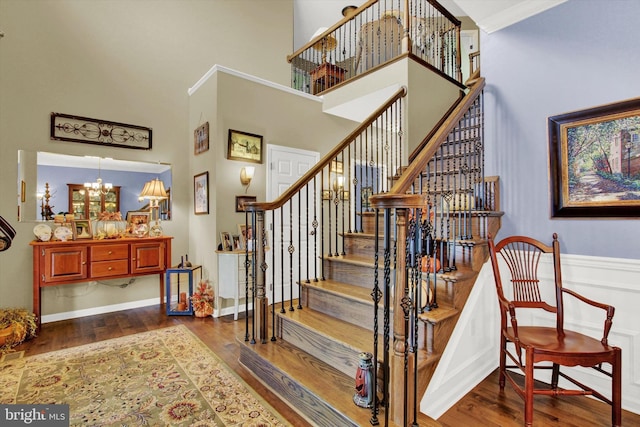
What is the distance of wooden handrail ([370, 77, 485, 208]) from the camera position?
5.08 ft

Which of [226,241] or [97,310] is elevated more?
[226,241]

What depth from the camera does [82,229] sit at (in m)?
3.70

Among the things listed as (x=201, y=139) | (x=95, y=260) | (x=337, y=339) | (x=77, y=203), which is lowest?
(x=337, y=339)

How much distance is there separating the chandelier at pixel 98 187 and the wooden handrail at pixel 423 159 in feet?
12.4

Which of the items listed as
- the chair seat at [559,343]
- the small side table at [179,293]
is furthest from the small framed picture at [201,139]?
the chair seat at [559,343]

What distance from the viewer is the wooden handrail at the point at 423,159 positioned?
155 cm

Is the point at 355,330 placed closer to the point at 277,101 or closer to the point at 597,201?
the point at 597,201

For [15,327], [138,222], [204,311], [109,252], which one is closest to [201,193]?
[138,222]

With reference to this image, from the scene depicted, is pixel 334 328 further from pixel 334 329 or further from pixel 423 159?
pixel 423 159

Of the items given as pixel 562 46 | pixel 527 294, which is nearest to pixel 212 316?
pixel 527 294

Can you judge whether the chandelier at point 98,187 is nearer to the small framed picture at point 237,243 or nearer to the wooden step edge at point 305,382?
the small framed picture at point 237,243

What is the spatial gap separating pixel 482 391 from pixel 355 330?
981 mm

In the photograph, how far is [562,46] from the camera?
7.47 feet

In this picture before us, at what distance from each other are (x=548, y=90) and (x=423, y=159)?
51.0 inches
